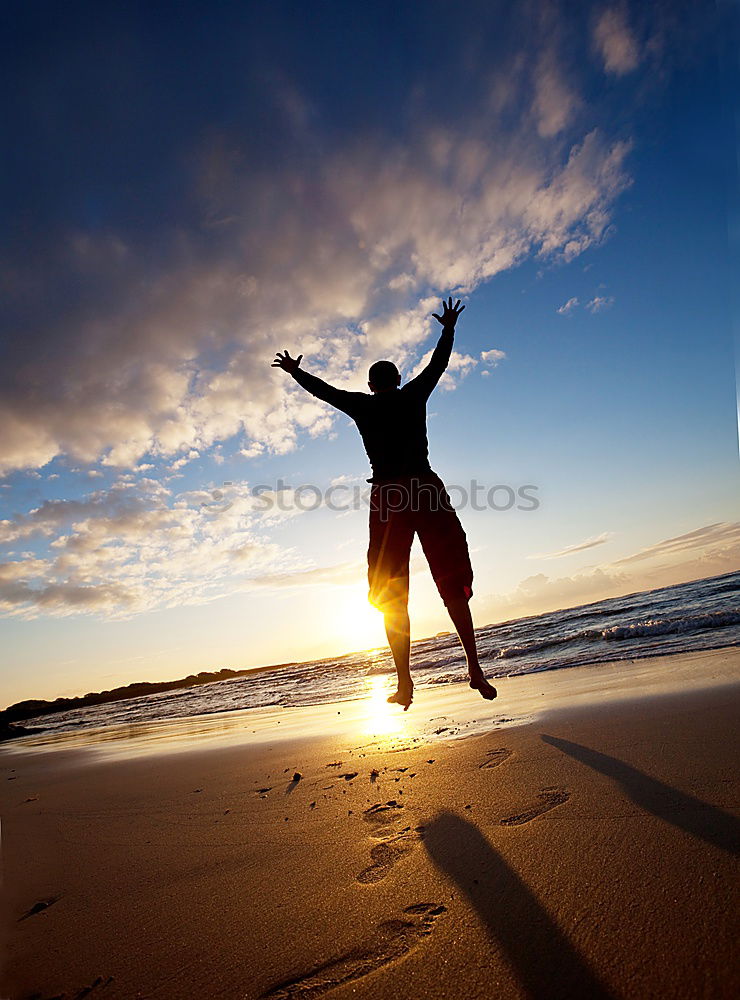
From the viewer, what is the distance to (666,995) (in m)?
1.19

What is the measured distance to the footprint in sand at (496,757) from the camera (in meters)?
3.16

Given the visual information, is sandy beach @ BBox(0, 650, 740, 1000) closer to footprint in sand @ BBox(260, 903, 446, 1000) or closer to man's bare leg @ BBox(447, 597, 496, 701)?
footprint in sand @ BBox(260, 903, 446, 1000)

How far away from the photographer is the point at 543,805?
7.80 feet

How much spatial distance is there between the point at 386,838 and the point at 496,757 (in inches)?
46.8

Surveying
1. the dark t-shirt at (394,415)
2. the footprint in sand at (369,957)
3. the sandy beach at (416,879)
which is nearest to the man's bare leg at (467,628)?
the sandy beach at (416,879)

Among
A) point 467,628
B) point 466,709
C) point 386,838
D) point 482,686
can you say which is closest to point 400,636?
point 467,628

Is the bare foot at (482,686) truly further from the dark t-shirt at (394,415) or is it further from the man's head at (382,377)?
the man's head at (382,377)

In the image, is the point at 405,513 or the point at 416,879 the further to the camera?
the point at 405,513

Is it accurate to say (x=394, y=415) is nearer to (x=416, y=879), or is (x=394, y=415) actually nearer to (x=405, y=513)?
(x=405, y=513)

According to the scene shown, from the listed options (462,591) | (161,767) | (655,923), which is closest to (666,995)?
(655,923)

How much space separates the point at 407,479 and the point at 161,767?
11.9 ft

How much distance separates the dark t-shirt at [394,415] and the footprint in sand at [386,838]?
2.10 metres

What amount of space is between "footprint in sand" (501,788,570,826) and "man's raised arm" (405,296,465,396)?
2744 millimetres

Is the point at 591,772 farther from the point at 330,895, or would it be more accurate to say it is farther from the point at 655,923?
the point at 330,895
